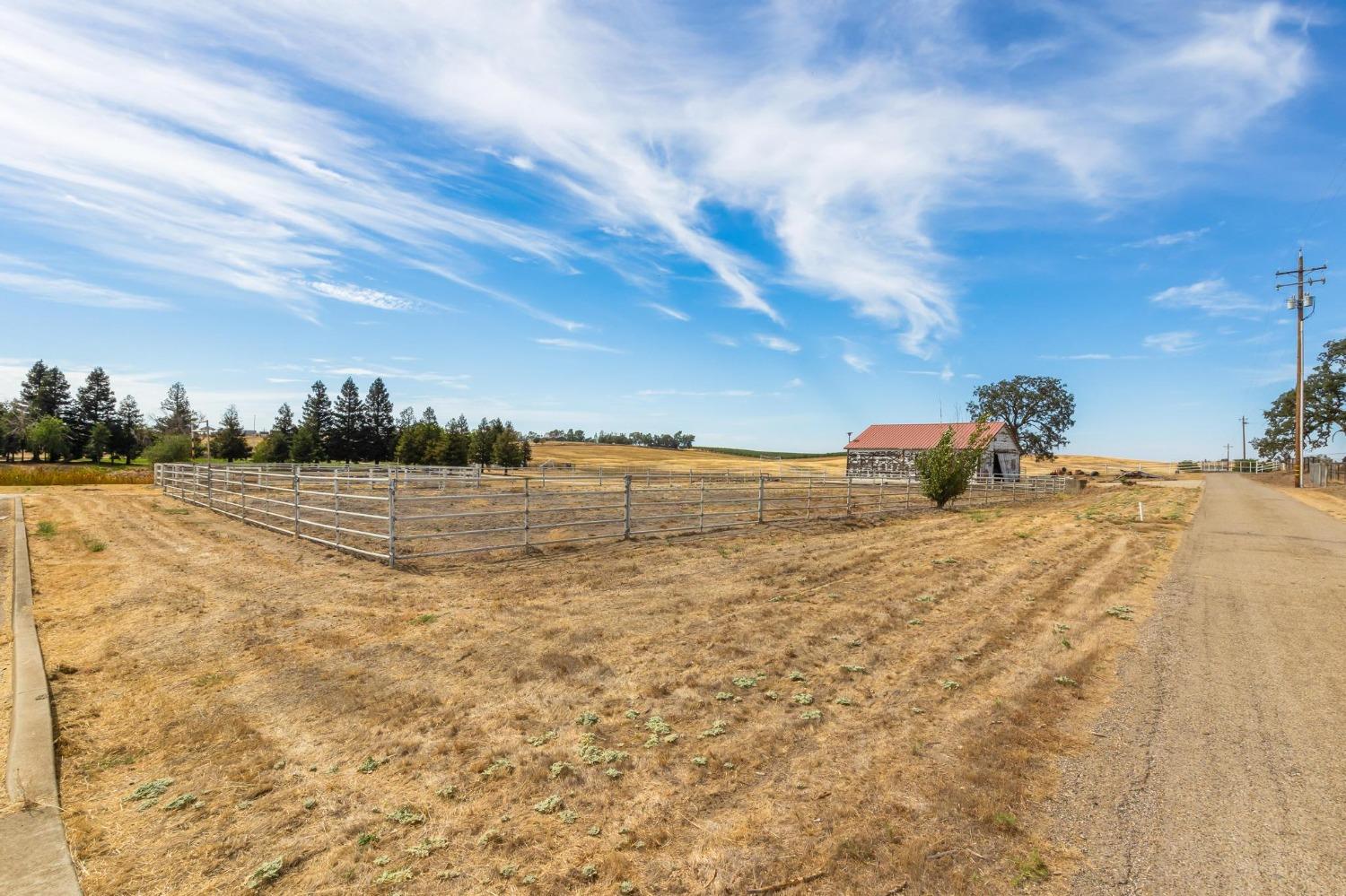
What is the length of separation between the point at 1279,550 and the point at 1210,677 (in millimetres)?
10798

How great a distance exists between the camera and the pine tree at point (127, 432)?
82125 millimetres

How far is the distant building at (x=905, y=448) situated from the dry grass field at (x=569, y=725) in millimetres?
39065

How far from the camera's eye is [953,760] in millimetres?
3881

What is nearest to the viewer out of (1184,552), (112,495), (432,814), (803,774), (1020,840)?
(1020,840)

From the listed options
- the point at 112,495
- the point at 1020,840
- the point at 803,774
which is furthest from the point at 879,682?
the point at 112,495

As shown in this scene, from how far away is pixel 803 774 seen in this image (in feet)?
12.3

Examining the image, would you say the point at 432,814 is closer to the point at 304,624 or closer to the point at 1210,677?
the point at 304,624

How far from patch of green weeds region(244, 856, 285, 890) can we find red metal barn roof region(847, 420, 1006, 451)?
47.7 metres

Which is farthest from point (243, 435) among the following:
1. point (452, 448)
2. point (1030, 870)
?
point (1030, 870)

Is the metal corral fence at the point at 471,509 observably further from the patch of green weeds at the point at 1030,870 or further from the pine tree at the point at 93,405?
the pine tree at the point at 93,405

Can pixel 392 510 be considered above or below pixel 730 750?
above

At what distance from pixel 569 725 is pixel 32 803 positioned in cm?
304

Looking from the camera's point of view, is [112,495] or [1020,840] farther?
[112,495]

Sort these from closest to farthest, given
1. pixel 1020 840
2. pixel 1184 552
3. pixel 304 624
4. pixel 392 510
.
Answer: pixel 1020 840, pixel 304 624, pixel 392 510, pixel 1184 552
